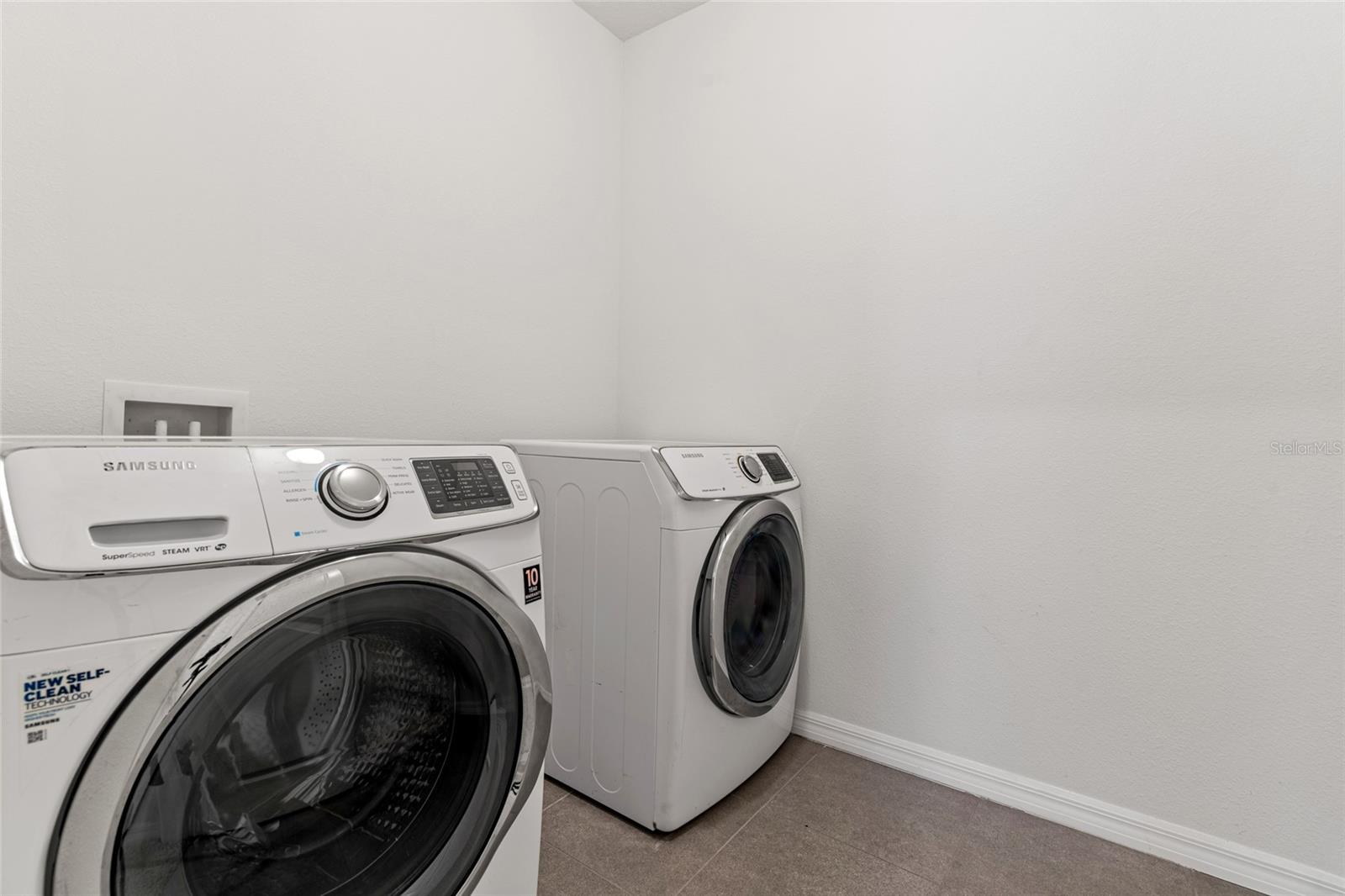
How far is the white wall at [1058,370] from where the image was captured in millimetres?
1256

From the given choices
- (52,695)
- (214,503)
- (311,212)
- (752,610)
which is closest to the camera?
(52,695)

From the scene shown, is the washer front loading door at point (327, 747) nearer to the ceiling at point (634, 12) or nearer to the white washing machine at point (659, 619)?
the white washing machine at point (659, 619)

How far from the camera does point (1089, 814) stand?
1.43 meters

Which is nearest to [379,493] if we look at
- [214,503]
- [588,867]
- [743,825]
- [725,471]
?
[214,503]

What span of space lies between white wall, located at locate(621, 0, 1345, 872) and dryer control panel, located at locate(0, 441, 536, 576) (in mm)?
1194

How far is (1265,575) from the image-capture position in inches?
50.0

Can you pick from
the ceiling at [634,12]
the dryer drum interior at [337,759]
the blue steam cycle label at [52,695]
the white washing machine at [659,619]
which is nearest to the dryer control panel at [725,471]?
the white washing machine at [659,619]

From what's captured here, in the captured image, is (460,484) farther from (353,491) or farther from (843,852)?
(843,852)

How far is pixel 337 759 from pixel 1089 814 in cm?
160

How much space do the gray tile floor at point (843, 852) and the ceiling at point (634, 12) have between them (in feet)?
7.84

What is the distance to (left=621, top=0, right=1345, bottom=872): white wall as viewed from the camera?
1256mm

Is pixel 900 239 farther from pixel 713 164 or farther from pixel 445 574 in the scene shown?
pixel 445 574

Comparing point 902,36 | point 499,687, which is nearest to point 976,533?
point 499,687

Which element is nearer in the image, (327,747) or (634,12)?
(327,747)
